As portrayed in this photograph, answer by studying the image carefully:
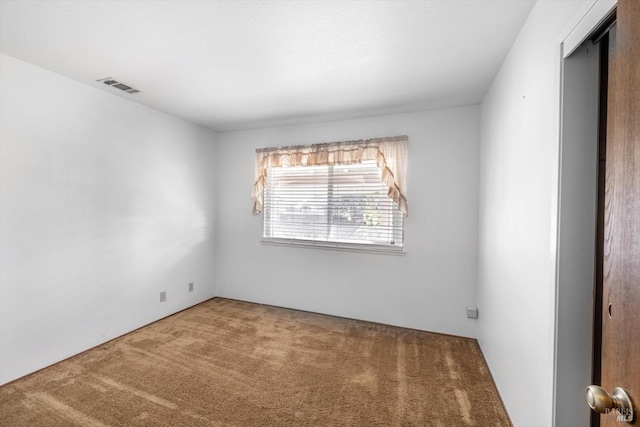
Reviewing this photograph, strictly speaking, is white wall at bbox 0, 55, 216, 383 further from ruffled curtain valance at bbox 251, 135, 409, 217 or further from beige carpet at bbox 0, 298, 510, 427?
ruffled curtain valance at bbox 251, 135, 409, 217

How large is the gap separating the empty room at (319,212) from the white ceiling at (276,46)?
0.06 feet

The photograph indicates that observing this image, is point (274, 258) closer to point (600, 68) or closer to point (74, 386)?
point (74, 386)

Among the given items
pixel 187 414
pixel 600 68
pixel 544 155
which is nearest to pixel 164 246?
pixel 187 414

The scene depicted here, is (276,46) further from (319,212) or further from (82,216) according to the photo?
(82,216)

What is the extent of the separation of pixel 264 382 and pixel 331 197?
2075 mm

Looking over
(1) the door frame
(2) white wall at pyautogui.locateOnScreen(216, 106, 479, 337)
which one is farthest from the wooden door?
(2) white wall at pyautogui.locateOnScreen(216, 106, 479, 337)

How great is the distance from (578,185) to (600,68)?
0.47 meters

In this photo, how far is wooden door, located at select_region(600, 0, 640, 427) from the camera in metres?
0.54

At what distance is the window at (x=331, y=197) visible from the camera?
314 centimetres

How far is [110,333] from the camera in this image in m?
2.73

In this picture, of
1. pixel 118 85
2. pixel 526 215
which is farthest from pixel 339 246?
pixel 118 85

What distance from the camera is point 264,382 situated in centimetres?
212

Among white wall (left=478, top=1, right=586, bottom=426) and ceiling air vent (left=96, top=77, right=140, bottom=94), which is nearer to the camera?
white wall (left=478, top=1, right=586, bottom=426)

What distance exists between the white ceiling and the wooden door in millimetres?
1174
